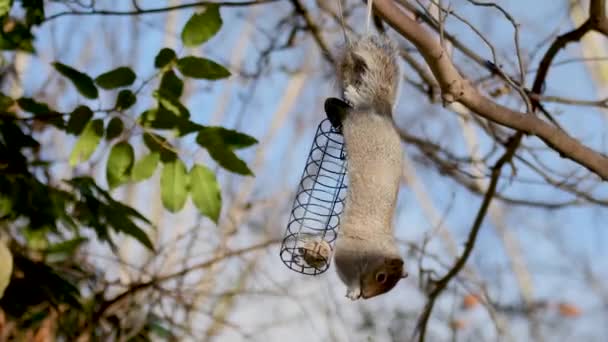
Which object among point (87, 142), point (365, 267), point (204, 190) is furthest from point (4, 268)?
point (365, 267)

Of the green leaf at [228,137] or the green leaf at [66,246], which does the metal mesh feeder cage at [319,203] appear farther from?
the green leaf at [66,246]

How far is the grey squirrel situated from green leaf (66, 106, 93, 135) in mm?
612

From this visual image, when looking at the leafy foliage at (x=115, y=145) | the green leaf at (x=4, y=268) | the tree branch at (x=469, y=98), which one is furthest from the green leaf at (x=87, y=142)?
the tree branch at (x=469, y=98)

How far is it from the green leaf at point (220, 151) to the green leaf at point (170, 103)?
0.07 meters

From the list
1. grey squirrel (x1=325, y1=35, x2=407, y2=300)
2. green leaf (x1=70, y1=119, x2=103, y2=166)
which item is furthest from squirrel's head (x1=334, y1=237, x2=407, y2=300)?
green leaf (x1=70, y1=119, x2=103, y2=166)

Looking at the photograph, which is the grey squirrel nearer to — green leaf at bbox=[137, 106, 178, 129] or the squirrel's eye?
the squirrel's eye

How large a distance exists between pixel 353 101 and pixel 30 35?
1.00 m

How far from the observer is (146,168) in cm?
179

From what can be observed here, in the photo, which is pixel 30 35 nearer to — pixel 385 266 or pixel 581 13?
pixel 385 266

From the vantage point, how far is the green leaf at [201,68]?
1.66 metres

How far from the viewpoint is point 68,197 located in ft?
6.40

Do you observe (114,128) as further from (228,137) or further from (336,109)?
(336,109)

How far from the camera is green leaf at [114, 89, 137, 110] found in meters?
1.72

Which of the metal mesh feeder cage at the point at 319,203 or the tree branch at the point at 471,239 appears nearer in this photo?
the metal mesh feeder cage at the point at 319,203
